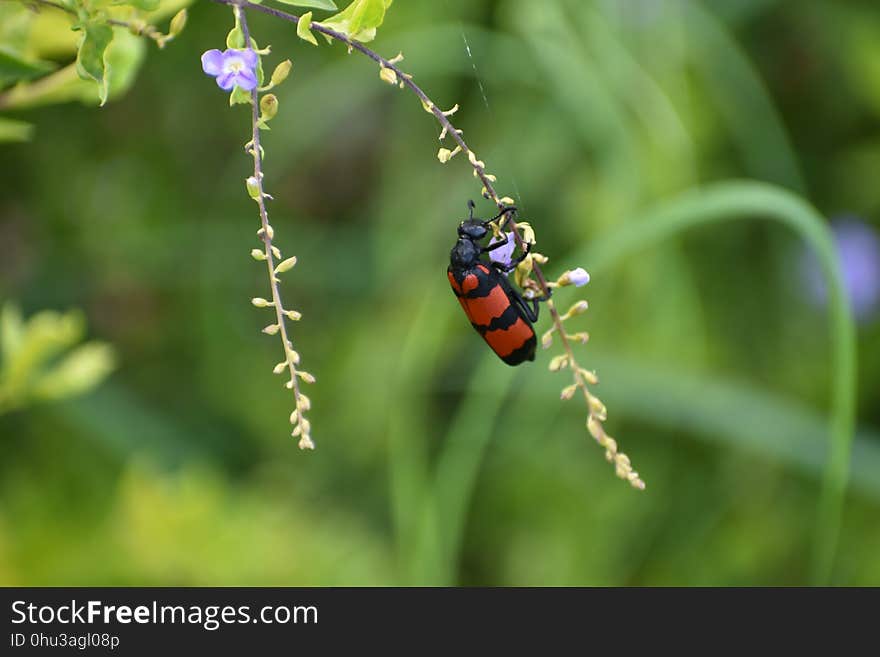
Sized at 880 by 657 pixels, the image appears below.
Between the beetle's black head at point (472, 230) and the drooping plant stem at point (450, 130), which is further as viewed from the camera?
the beetle's black head at point (472, 230)

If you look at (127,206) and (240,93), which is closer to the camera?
(240,93)

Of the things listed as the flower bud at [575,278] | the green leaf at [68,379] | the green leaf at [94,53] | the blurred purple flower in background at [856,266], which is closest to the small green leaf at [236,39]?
the green leaf at [94,53]

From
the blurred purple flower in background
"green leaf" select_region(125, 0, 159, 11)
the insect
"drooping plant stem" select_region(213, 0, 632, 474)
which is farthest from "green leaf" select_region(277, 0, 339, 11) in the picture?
the blurred purple flower in background

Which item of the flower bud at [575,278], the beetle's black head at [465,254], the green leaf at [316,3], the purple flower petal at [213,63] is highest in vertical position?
the beetle's black head at [465,254]

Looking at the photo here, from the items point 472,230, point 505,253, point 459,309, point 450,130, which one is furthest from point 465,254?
point 459,309

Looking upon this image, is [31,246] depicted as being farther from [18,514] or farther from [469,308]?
[469,308]

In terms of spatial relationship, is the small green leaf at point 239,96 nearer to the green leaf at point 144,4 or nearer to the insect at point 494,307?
the green leaf at point 144,4
